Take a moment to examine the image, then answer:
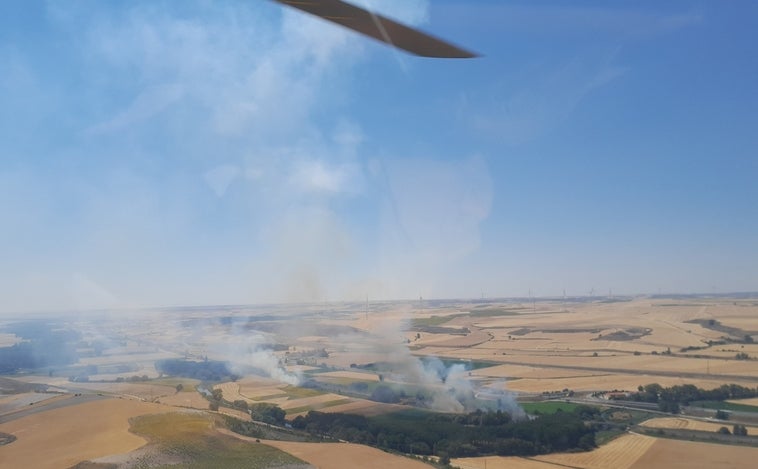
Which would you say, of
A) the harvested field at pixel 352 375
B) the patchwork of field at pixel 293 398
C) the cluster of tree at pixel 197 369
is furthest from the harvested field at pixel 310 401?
the cluster of tree at pixel 197 369

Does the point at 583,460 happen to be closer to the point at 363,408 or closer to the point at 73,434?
the point at 363,408

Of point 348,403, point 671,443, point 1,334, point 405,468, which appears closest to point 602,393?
point 671,443

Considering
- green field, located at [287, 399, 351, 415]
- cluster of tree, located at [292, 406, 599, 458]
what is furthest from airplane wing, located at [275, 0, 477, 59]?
green field, located at [287, 399, 351, 415]

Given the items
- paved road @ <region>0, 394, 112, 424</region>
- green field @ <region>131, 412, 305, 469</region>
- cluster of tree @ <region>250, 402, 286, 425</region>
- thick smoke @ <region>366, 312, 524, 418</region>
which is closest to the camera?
green field @ <region>131, 412, 305, 469</region>

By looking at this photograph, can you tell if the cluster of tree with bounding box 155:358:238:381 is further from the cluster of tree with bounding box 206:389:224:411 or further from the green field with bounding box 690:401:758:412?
the green field with bounding box 690:401:758:412

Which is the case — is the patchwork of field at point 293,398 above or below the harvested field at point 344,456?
below

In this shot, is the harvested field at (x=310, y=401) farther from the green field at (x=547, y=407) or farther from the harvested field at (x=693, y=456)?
the harvested field at (x=693, y=456)

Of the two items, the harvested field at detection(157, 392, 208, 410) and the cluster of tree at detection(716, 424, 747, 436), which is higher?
the cluster of tree at detection(716, 424, 747, 436)
